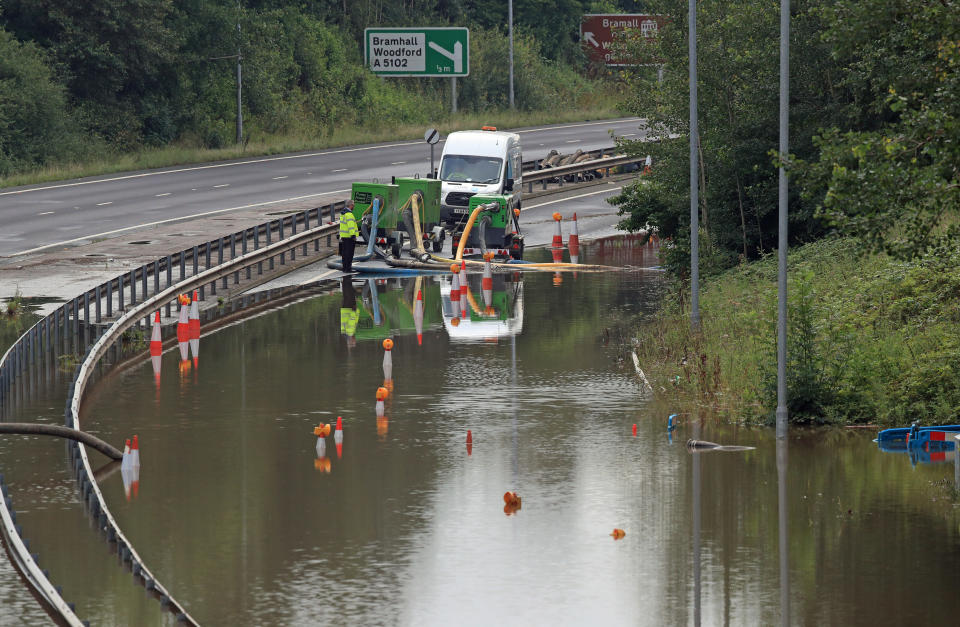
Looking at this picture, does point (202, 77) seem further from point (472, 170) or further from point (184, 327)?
point (184, 327)

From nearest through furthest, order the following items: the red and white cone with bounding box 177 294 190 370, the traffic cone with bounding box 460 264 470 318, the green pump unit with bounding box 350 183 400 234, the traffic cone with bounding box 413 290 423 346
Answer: the red and white cone with bounding box 177 294 190 370 < the traffic cone with bounding box 413 290 423 346 < the traffic cone with bounding box 460 264 470 318 < the green pump unit with bounding box 350 183 400 234

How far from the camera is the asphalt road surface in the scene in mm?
38781

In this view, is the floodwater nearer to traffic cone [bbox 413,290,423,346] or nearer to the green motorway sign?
traffic cone [bbox 413,290,423,346]

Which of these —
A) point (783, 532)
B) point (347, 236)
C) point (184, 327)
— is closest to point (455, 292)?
point (347, 236)

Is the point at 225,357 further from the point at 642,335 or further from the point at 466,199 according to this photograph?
the point at 466,199

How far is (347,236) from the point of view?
3209cm

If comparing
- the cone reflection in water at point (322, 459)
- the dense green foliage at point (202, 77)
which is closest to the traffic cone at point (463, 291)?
the cone reflection in water at point (322, 459)

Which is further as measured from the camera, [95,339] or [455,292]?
[455,292]

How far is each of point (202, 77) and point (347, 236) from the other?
112ft

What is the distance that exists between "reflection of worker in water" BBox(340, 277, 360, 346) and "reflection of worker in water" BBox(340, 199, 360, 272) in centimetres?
47

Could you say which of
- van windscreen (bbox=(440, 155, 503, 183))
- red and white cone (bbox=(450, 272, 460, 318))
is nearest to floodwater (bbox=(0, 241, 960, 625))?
red and white cone (bbox=(450, 272, 460, 318))

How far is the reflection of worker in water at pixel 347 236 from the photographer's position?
31.6m

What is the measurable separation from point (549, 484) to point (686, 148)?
50.4ft

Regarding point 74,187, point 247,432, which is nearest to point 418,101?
point 74,187
